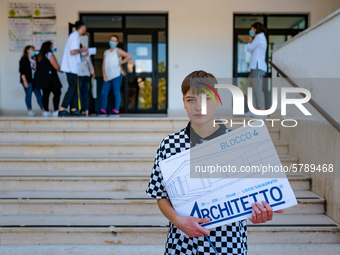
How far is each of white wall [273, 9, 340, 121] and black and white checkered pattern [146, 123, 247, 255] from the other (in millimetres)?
2511

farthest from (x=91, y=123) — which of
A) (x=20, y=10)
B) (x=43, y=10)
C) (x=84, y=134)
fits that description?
(x=20, y=10)

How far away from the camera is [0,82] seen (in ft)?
23.3

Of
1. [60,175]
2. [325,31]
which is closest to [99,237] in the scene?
[60,175]

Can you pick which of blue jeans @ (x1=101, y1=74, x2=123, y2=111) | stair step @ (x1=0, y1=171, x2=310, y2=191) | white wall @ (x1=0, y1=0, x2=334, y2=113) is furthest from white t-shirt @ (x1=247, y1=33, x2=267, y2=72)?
blue jeans @ (x1=101, y1=74, x2=123, y2=111)

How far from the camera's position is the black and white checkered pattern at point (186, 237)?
1.20 meters

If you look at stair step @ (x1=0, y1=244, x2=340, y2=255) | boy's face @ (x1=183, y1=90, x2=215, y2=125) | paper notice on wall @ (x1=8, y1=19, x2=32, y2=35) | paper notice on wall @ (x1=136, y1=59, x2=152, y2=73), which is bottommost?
stair step @ (x1=0, y1=244, x2=340, y2=255)

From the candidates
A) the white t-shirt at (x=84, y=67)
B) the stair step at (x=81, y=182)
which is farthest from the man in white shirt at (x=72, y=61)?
the stair step at (x=81, y=182)

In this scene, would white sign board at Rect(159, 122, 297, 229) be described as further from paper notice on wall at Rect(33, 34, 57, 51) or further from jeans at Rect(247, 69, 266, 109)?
paper notice on wall at Rect(33, 34, 57, 51)

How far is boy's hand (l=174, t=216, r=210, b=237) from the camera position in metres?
1.10

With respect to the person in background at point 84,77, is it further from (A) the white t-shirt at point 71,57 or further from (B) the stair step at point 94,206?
(B) the stair step at point 94,206

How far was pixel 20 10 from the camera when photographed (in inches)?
271

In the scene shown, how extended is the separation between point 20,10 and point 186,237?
24.5ft

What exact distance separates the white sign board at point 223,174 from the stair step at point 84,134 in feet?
10.7

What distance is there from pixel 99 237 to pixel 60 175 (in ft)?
3.69
